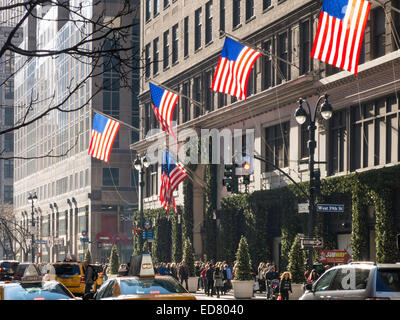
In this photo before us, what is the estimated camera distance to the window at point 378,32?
138 feet

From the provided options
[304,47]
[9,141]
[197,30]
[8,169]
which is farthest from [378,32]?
[8,169]

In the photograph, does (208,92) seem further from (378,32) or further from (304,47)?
(378,32)

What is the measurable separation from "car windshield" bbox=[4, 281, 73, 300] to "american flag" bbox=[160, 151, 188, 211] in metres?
36.7

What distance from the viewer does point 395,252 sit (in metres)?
39.4

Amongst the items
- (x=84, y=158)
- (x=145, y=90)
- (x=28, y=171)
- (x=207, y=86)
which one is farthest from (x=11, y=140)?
(x=207, y=86)

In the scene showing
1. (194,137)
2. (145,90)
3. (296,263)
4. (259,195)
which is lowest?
(296,263)

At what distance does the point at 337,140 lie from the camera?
46375mm

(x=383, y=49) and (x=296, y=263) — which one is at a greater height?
(x=383, y=49)

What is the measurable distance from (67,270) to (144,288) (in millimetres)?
22951

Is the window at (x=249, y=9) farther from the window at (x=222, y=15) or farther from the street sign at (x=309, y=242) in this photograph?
the street sign at (x=309, y=242)

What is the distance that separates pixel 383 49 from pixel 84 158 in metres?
62.8

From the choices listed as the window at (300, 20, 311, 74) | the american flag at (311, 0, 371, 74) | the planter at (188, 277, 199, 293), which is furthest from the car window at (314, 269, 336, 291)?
the planter at (188, 277, 199, 293)

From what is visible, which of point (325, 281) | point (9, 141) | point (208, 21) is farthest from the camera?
point (9, 141)
